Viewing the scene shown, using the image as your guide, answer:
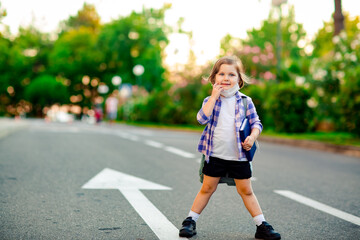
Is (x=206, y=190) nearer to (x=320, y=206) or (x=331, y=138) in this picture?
(x=320, y=206)

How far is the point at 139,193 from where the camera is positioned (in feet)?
17.5

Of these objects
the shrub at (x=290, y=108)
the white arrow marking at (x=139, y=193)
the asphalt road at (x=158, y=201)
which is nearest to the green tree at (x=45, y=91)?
the shrub at (x=290, y=108)

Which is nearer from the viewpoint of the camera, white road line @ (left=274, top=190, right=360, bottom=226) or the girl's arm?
the girl's arm

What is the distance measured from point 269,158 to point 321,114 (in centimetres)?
590

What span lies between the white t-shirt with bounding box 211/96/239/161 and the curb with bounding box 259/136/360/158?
29.0 feet

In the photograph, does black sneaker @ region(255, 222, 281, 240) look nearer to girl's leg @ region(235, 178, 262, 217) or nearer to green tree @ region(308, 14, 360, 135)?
girl's leg @ region(235, 178, 262, 217)

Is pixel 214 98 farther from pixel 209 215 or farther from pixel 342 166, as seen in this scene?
pixel 342 166

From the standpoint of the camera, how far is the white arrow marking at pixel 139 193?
145 inches

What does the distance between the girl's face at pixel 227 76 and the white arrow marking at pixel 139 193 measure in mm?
1210

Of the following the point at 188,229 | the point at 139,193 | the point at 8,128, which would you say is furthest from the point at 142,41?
the point at 188,229

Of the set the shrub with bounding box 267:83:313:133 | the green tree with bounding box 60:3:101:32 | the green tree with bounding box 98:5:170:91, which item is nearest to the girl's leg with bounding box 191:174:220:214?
the shrub with bounding box 267:83:313:133

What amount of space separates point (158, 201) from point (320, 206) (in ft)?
5.69

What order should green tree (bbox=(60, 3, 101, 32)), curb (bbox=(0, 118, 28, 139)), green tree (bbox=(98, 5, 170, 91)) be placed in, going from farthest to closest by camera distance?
green tree (bbox=(60, 3, 101, 32)) → green tree (bbox=(98, 5, 170, 91)) → curb (bbox=(0, 118, 28, 139))

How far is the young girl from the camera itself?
3441 millimetres
